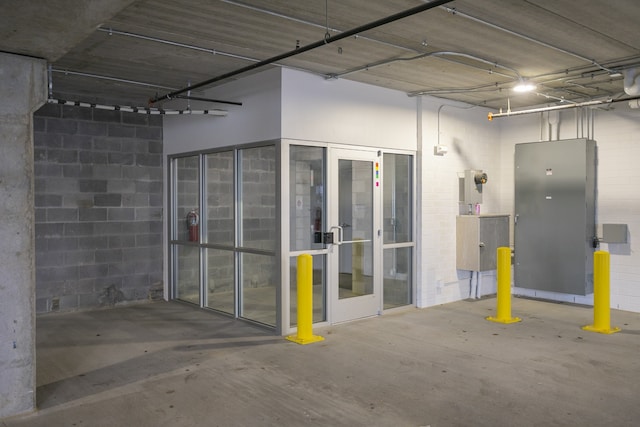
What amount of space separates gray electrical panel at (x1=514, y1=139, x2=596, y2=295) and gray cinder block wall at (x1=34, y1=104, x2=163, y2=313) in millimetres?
5376

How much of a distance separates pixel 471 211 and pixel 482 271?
2.90 feet

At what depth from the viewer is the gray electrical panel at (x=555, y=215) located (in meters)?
7.30

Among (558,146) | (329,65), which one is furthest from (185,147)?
(558,146)

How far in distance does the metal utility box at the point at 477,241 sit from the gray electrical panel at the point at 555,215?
1.64 ft

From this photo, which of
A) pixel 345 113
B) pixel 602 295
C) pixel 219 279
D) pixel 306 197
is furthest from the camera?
pixel 219 279

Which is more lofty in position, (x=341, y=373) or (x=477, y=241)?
(x=477, y=241)

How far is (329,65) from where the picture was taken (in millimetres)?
5688

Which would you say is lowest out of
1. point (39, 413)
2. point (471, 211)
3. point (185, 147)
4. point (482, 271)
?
point (39, 413)

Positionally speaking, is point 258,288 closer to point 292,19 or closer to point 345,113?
point 345,113

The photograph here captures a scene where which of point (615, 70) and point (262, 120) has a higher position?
point (615, 70)

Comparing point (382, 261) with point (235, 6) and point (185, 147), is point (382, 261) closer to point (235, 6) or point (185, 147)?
point (185, 147)

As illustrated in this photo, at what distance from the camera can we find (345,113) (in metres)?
6.27

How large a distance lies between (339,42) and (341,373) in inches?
118

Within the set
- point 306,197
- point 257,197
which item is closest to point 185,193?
point 257,197
